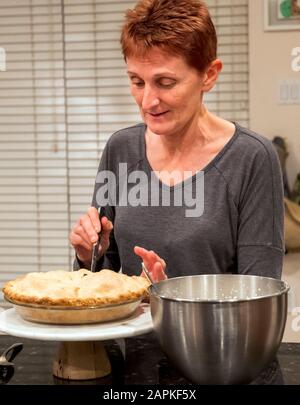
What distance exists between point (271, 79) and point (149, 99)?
63.3 inches

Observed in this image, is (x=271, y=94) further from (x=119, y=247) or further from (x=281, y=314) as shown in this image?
(x=281, y=314)

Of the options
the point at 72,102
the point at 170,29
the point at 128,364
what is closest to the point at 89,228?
the point at 128,364

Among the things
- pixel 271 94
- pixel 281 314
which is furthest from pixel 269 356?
pixel 271 94

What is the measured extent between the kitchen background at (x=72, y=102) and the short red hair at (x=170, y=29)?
1516 millimetres

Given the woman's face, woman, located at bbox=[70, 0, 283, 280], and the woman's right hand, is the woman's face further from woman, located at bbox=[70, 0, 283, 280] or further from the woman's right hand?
the woman's right hand

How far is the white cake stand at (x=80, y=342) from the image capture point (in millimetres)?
1116

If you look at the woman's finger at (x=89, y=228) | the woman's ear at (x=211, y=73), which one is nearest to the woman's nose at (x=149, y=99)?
the woman's ear at (x=211, y=73)

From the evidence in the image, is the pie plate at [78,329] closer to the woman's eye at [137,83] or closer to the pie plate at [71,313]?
the pie plate at [71,313]

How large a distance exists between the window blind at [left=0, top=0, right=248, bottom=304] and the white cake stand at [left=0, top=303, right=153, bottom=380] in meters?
2.07

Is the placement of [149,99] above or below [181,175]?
above

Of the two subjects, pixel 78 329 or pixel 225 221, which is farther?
pixel 225 221

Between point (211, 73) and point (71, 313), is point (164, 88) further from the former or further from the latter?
point (71, 313)

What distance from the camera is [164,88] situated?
1508mm
